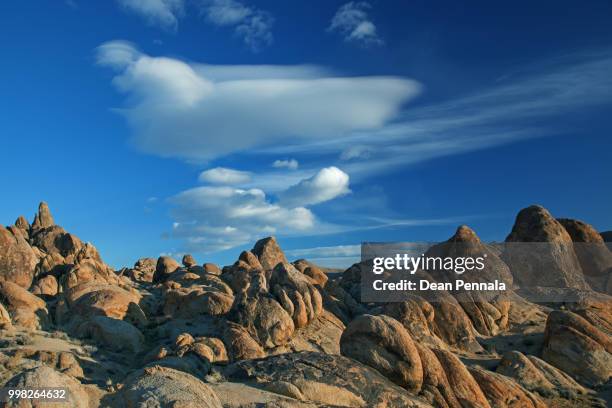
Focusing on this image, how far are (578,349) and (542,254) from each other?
75.5 ft

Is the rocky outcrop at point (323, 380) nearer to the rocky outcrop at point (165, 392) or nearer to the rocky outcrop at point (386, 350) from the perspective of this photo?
the rocky outcrop at point (386, 350)

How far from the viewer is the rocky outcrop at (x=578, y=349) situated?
1225 inches

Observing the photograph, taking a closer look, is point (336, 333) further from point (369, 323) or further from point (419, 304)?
point (369, 323)

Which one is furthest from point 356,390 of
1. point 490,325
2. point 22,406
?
point 490,325

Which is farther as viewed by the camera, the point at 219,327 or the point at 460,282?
the point at 460,282

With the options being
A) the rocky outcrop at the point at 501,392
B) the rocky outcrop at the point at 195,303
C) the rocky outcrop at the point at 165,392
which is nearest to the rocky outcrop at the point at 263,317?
the rocky outcrop at the point at 195,303

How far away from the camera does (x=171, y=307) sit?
39.2m

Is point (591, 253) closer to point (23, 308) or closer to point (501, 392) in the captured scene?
point (501, 392)

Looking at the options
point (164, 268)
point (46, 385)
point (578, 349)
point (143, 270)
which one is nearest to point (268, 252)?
point (164, 268)

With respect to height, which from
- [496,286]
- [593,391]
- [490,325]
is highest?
[496,286]

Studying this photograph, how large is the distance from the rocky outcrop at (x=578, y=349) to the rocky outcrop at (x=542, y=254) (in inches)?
731

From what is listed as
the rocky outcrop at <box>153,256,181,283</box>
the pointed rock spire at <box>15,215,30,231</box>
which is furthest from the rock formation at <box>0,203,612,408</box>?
the pointed rock spire at <box>15,215,30,231</box>

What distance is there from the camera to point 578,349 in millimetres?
32219

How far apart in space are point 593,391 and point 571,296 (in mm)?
19642
